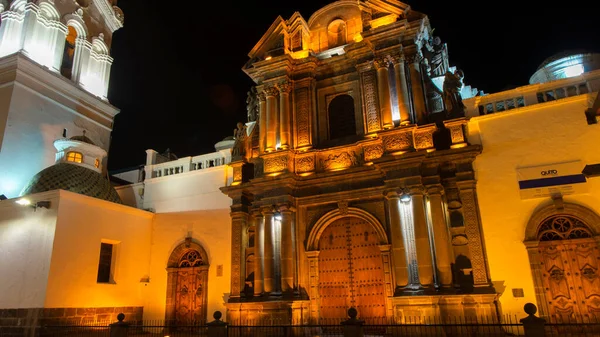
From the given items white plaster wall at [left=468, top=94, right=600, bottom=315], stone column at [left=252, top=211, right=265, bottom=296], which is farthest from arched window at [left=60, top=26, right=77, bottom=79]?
white plaster wall at [left=468, top=94, right=600, bottom=315]

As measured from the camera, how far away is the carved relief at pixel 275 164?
1560 centimetres

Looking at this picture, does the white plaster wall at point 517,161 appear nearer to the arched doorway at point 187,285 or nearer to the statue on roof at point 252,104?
the statue on roof at point 252,104

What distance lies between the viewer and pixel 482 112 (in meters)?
14.3

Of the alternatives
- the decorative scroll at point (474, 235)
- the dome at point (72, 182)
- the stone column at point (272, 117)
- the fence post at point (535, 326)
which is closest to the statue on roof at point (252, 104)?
the stone column at point (272, 117)

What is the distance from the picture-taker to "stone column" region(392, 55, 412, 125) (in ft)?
47.5

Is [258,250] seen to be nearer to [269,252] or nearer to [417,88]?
[269,252]

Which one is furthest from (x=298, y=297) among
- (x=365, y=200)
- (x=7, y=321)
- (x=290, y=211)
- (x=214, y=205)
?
(x=7, y=321)

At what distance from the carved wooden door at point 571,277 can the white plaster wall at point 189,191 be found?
37.0 ft

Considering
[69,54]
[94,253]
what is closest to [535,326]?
[94,253]

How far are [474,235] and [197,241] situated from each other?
34.5ft

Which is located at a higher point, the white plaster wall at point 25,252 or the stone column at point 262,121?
the stone column at point 262,121

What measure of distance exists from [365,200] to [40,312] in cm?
1101

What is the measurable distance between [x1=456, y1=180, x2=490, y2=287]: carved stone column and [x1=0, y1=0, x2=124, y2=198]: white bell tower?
689 inches

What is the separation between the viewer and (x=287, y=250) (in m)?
14.7
